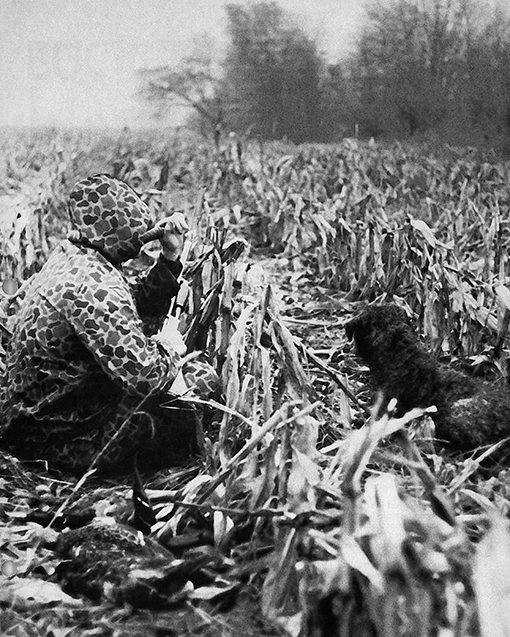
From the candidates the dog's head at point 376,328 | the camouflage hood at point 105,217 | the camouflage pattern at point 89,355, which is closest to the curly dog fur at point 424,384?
the dog's head at point 376,328

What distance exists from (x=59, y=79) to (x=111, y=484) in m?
1.13

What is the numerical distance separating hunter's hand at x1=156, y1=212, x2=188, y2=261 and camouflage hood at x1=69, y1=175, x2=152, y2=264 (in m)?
0.08

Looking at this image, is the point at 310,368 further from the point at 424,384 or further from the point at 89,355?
the point at 89,355

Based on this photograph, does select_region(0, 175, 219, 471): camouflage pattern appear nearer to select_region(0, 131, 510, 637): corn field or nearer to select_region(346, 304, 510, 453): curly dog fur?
select_region(0, 131, 510, 637): corn field

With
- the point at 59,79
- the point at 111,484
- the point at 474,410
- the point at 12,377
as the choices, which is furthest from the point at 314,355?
the point at 59,79

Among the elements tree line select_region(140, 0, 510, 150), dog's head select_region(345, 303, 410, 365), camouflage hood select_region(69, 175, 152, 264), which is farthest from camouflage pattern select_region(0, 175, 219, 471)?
tree line select_region(140, 0, 510, 150)

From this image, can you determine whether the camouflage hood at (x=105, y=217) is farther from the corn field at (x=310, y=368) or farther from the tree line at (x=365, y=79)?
the tree line at (x=365, y=79)

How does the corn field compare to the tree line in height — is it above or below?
below

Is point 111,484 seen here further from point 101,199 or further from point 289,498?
point 101,199

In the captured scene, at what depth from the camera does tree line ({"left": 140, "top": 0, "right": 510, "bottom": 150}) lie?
228cm

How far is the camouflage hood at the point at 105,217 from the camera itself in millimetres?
1754

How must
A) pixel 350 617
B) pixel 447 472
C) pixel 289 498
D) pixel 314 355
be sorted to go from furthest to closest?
pixel 314 355 → pixel 447 472 → pixel 289 498 → pixel 350 617

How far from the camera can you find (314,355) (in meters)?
→ 1.93

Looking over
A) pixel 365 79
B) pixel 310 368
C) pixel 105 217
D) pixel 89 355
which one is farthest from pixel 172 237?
pixel 365 79
